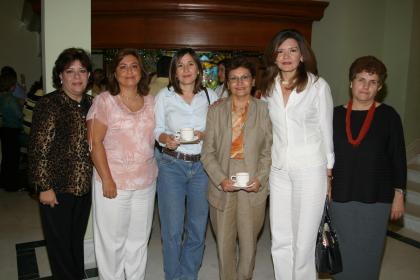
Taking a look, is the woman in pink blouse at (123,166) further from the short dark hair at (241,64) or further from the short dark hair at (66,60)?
the short dark hair at (241,64)

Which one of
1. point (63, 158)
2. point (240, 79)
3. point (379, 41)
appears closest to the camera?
point (63, 158)

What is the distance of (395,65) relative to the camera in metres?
5.15

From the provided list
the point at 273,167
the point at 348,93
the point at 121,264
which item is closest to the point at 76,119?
the point at 121,264

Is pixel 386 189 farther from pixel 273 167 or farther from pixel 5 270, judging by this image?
pixel 5 270

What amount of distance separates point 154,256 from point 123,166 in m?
1.42

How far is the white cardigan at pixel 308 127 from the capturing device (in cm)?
234

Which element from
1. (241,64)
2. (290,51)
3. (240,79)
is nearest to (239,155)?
(240,79)

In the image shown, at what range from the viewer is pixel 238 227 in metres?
2.56

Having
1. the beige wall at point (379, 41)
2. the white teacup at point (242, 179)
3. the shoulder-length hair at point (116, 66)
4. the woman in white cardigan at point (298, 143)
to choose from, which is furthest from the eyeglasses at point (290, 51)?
the beige wall at point (379, 41)

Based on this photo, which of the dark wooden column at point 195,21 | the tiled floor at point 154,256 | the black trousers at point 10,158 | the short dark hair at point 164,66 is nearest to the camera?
the tiled floor at point 154,256

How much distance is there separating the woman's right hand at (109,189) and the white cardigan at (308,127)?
1096mm

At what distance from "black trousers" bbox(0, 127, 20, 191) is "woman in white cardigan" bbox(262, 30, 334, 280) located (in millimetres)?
4667

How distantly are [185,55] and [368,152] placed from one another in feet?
4.56

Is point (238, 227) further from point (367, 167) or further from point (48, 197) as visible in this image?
point (48, 197)
